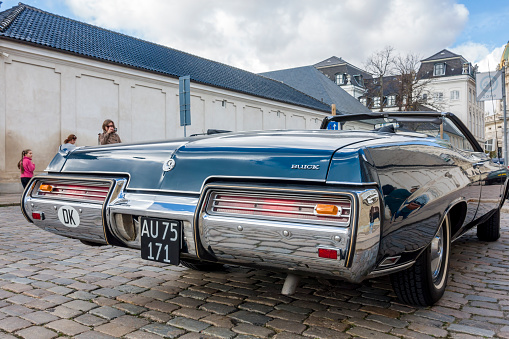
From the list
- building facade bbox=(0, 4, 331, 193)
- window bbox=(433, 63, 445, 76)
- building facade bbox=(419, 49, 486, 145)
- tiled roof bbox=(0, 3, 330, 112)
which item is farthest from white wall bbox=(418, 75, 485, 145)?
building facade bbox=(0, 4, 331, 193)

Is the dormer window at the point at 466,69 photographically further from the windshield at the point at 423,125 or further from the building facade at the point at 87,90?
the windshield at the point at 423,125

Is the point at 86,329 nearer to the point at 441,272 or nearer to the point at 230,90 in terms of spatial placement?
the point at 441,272

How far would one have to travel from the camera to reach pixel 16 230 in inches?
247

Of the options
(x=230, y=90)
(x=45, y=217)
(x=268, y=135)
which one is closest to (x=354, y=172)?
(x=268, y=135)

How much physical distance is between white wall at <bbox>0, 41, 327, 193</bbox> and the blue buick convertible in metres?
15.5

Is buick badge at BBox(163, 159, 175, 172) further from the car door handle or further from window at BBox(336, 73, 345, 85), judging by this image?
window at BBox(336, 73, 345, 85)

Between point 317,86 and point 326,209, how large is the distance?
41961mm

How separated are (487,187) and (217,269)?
8.38 ft

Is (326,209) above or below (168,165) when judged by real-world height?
below

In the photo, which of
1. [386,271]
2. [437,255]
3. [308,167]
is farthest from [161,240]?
[437,255]

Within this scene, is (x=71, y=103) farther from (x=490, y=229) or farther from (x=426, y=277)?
(x=426, y=277)

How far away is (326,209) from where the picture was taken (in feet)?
6.71

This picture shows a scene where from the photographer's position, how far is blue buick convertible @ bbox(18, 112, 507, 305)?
2055 mm

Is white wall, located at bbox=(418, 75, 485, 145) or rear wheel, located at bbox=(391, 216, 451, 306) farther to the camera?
white wall, located at bbox=(418, 75, 485, 145)
